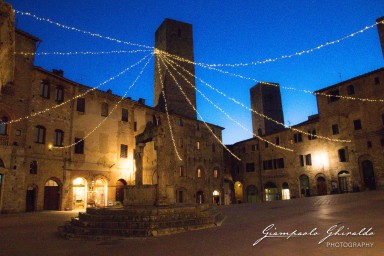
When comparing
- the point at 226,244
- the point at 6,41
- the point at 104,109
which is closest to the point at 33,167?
the point at 104,109

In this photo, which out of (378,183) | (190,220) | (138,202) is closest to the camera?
(190,220)

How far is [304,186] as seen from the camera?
31.4 metres

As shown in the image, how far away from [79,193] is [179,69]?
74.9 feet

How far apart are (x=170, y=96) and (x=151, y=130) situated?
25.0 m

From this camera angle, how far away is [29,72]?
20.3 meters

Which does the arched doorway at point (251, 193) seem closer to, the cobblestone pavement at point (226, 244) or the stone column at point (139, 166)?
the stone column at point (139, 166)

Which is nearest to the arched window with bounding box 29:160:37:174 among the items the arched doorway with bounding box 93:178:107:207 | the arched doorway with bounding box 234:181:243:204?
the arched doorway with bounding box 93:178:107:207

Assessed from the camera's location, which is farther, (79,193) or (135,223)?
(79,193)

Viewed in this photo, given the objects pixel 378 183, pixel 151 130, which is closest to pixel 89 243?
pixel 151 130

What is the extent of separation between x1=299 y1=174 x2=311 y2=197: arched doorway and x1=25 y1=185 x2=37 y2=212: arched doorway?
90.3 feet

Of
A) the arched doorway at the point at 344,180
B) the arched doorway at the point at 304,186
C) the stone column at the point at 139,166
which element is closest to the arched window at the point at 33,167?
the stone column at the point at 139,166

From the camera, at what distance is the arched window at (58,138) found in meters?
21.5

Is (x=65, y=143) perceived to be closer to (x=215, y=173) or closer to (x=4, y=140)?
(x=4, y=140)

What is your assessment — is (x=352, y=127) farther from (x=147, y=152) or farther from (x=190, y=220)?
(x=190, y=220)
